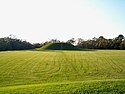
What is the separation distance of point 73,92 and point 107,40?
356ft

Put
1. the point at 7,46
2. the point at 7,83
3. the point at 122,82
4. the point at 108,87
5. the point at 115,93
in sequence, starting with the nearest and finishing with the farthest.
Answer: the point at 115,93 < the point at 108,87 < the point at 122,82 < the point at 7,83 < the point at 7,46

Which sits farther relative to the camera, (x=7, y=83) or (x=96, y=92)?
(x=7, y=83)

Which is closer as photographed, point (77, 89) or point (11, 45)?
point (77, 89)

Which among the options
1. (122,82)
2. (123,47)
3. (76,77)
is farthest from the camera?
(123,47)

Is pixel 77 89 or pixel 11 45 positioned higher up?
pixel 11 45

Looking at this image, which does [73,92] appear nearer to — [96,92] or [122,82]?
[96,92]

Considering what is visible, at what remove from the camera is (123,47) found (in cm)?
11050

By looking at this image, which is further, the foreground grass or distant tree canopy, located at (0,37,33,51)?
distant tree canopy, located at (0,37,33,51)

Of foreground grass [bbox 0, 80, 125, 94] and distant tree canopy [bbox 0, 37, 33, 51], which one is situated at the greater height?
distant tree canopy [bbox 0, 37, 33, 51]

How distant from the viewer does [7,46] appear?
11869 cm

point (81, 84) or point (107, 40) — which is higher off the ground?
point (107, 40)

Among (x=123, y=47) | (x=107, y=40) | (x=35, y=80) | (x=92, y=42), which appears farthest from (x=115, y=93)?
(x=92, y=42)

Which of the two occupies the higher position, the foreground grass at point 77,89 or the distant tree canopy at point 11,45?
the distant tree canopy at point 11,45

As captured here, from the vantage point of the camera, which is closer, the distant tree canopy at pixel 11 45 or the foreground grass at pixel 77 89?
the foreground grass at pixel 77 89
